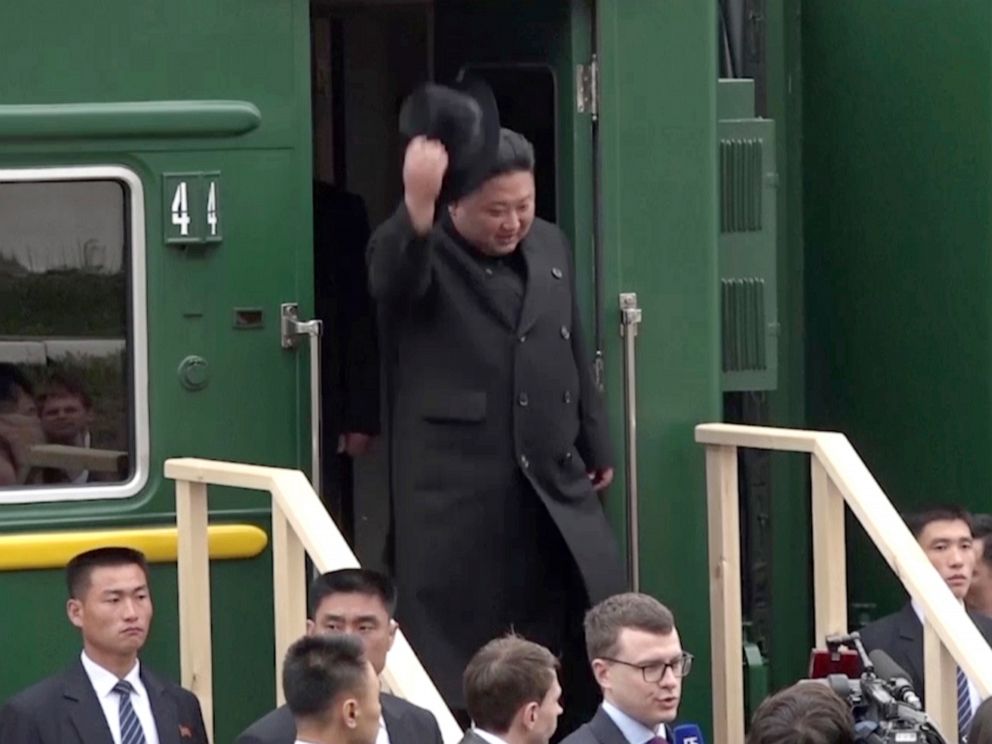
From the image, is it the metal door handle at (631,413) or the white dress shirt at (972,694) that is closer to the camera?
the white dress shirt at (972,694)

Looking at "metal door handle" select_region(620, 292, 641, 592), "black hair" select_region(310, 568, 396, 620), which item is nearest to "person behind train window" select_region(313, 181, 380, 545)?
"metal door handle" select_region(620, 292, 641, 592)

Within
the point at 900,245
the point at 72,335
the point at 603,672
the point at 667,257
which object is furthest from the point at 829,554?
the point at 72,335

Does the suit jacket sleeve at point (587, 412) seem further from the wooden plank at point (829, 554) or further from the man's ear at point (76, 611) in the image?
the man's ear at point (76, 611)

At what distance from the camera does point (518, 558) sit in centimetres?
682

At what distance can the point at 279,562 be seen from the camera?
20.7ft

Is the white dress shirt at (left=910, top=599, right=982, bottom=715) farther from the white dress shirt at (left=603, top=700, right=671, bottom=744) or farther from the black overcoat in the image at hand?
the white dress shirt at (left=603, top=700, right=671, bottom=744)

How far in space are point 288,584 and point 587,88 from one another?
61.3 inches

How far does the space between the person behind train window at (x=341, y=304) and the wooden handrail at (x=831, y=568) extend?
3.05ft

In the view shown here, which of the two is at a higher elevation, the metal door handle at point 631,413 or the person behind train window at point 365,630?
the metal door handle at point 631,413

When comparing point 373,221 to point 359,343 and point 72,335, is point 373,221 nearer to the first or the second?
point 359,343

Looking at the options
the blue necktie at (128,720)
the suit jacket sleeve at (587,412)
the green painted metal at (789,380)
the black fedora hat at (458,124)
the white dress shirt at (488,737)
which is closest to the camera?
the white dress shirt at (488,737)

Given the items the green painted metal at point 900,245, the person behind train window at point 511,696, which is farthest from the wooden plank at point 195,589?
the green painted metal at point 900,245

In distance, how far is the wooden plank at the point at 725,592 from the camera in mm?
6961

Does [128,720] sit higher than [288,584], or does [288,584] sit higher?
[288,584]
